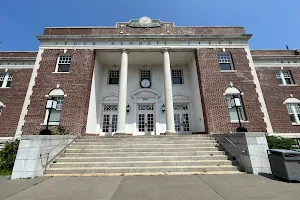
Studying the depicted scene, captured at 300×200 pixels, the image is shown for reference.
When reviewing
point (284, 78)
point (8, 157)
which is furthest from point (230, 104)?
point (8, 157)

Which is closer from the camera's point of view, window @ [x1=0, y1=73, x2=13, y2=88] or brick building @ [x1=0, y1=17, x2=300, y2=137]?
brick building @ [x1=0, y1=17, x2=300, y2=137]

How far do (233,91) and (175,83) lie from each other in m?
5.66

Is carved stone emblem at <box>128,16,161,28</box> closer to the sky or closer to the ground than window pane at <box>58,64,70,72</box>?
closer to the sky

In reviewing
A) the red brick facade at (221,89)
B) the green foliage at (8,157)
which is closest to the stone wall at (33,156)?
the green foliage at (8,157)

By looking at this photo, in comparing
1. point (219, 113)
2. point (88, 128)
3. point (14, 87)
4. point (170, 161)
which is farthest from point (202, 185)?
point (14, 87)

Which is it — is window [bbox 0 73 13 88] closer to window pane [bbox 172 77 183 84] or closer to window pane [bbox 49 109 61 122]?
window pane [bbox 49 109 61 122]

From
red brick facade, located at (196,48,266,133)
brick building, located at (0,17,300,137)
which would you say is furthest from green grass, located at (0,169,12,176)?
red brick facade, located at (196,48,266,133)

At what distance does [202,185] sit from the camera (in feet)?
14.5

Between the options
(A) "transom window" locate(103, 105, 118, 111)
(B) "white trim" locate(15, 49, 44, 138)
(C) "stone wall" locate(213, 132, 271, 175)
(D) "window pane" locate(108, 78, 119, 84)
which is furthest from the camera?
(D) "window pane" locate(108, 78, 119, 84)

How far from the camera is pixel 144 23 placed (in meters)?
14.7

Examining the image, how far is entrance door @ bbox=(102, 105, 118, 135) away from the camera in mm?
14078

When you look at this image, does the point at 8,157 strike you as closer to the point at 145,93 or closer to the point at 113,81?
the point at 113,81

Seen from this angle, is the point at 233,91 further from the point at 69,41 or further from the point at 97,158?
the point at 69,41

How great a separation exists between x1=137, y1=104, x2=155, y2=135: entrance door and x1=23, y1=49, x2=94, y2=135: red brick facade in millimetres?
5122
